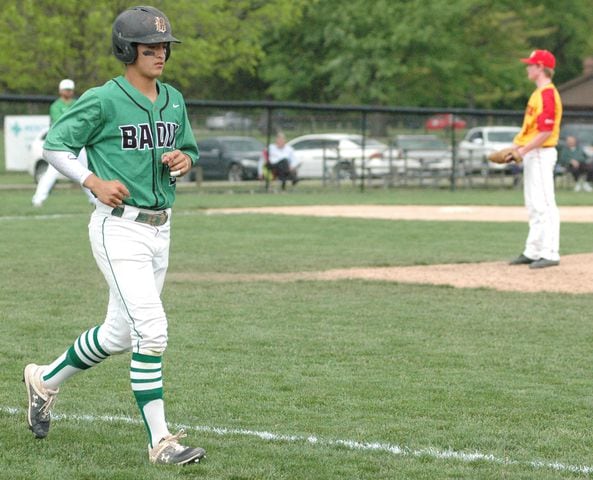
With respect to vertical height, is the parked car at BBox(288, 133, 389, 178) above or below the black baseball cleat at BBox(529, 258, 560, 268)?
above

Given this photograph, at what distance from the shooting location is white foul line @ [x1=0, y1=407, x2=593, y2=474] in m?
5.48

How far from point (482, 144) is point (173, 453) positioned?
101 feet

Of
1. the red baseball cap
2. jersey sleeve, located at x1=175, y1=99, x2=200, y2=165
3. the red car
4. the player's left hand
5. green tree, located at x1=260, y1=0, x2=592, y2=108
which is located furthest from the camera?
green tree, located at x1=260, y1=0, x2=592, y2=108

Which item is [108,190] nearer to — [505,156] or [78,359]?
[78,359]

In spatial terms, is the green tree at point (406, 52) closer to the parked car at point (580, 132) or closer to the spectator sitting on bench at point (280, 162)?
the parked car at point (580, 132)

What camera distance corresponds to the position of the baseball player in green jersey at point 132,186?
5.58m

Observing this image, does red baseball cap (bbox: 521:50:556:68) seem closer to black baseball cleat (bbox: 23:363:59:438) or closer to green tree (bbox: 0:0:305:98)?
black baseball cleat (bbox: 23:363:59:438)

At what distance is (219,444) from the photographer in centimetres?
581

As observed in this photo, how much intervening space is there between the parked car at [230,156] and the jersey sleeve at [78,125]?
89.8 feet

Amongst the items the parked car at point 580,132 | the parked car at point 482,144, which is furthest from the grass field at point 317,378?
the parked car at point 580,132

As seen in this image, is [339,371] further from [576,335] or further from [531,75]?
[531,75]

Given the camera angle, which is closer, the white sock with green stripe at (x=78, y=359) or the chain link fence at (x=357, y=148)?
the white sock with green stripe at (x=78, y=359)

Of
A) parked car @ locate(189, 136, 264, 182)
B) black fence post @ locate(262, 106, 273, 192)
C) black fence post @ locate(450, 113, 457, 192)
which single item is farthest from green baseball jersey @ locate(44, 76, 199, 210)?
parked car @ locate(189, 136, 264, 182)

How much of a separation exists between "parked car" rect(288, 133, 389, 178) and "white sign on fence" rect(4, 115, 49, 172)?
7.27m
